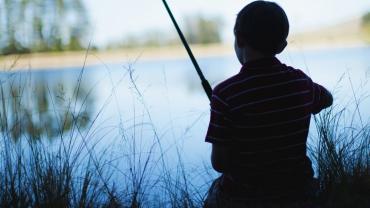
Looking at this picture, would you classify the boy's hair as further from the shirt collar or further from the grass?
the grass

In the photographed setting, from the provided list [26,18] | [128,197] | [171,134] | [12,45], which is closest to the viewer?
[128,197]

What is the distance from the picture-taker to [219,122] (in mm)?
1189

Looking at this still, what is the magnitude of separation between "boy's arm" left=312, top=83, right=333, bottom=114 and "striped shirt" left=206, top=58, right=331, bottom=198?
0.07m

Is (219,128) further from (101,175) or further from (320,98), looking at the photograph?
(101,175)

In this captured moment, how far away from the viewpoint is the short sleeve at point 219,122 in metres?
1.18

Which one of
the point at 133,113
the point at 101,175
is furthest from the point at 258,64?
the point at 133,113

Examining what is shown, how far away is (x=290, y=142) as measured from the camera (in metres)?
1.24

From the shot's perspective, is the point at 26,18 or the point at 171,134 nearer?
the point at 26,18

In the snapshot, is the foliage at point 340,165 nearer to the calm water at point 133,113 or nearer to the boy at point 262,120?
the calm water at point 133,113

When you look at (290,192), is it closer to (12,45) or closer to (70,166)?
(70,166)

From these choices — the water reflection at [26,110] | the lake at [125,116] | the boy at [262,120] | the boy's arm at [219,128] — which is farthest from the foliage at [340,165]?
the water reflection at [26,110]

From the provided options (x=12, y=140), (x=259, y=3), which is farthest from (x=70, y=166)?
(x=259, y=3)

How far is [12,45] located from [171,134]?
67.8 inches

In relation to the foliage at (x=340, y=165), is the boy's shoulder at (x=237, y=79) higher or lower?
higher
